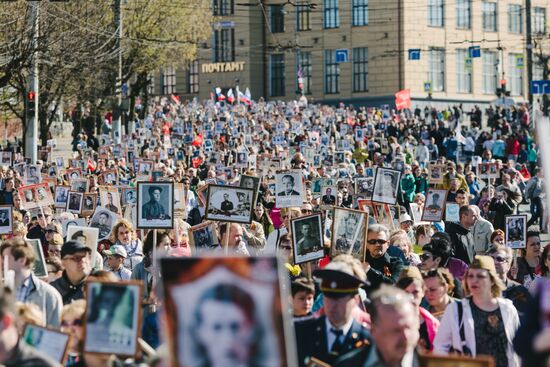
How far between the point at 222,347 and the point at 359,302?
12.2 ft

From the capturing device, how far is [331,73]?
250ft

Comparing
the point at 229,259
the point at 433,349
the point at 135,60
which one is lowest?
the point at 433,349

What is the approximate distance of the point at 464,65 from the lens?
248 feet

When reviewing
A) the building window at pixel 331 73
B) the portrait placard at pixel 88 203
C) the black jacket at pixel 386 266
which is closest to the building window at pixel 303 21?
the building window at pixel 331 73

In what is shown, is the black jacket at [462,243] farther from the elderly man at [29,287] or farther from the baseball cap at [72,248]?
the elderly man at [29,287]

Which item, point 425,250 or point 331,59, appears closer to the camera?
point 425,250

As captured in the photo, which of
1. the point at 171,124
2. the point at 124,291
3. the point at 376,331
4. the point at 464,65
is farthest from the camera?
the point at 464,65

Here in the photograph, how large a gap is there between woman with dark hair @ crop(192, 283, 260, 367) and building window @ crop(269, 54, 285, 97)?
75.1 metres

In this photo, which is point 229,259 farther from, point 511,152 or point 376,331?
point 511,152

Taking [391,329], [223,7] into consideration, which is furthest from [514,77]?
[391,329]

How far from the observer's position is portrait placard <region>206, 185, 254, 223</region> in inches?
500

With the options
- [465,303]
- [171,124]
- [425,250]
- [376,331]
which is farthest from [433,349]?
[171,124]

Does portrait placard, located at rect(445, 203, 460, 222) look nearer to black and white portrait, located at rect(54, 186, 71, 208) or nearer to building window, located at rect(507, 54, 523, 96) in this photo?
black and white portrait, located at rect(54, 186, 71, 208)

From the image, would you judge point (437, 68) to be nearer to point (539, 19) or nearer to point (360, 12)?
point (360, 12)
